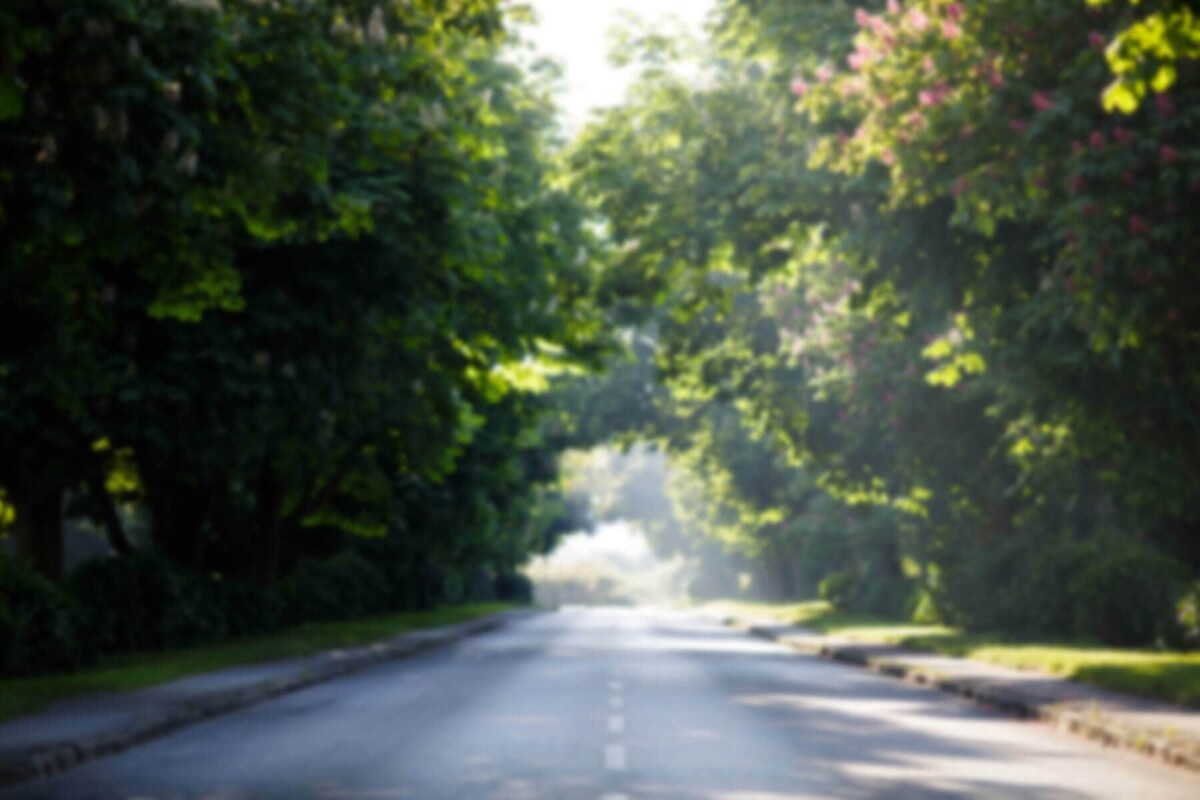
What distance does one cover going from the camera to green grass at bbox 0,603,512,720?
63.7ft

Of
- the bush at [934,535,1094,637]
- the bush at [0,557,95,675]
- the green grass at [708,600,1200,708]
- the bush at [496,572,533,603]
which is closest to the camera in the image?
the green grass at [708,600,1200,708]

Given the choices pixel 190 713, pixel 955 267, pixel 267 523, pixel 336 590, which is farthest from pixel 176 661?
pixel 336 590

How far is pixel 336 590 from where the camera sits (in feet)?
159

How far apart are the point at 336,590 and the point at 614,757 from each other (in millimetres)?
35522

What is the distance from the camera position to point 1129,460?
2508 centimetres

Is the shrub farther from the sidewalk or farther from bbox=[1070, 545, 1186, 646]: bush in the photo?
bbox=[1070, 545, 1186, 646]: bush

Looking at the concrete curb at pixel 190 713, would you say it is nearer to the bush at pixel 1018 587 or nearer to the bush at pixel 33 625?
the bush at pixel 33 625

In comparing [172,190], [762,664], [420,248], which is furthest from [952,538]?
[172,190]

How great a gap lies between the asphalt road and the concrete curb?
202 mm

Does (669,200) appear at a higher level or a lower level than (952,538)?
higher

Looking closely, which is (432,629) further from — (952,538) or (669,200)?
(669,200)

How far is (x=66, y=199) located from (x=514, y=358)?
1762 cm

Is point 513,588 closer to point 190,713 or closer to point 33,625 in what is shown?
point 33,625

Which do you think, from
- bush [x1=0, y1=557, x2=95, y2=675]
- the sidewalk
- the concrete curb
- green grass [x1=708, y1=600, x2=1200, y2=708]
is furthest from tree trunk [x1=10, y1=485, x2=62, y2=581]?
green grass [x1=708, y1=600, x2=1200, y2=708]
